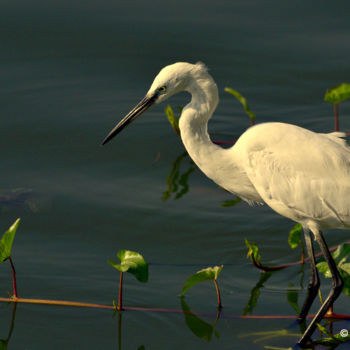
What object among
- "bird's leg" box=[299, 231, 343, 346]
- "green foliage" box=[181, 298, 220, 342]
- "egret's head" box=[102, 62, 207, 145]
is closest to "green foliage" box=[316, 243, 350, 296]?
"bird's leg" box=[299, 231, 343, 346]

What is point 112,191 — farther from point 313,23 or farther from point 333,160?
point 313,23

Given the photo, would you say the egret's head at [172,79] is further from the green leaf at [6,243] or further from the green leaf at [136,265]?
the green leaf at [6,243]

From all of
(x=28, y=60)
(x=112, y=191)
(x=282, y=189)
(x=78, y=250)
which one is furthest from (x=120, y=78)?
(x=282, y=189)

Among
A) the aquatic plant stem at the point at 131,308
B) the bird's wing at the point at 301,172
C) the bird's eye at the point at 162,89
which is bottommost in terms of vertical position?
the aquatic plant stem at the point at 131,308

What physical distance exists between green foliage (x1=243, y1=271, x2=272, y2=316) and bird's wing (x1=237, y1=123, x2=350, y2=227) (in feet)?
1.59

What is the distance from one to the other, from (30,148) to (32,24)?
2.03 metres

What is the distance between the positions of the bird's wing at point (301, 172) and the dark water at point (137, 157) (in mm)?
541

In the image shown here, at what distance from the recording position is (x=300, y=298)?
4793 mm

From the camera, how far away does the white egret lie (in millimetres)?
4527

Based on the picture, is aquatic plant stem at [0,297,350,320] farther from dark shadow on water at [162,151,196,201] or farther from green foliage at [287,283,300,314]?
dark shadow on water at [162,151,196,201]

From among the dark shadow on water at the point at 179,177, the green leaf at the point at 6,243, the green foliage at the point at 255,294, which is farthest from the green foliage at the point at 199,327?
the dark shadow on water at the point at 179,177

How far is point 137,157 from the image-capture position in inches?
255

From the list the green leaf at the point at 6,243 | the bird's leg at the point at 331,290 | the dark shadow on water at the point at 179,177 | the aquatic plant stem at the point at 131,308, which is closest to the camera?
the green leaf at the point at 6,243

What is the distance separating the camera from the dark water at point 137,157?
460 cm
